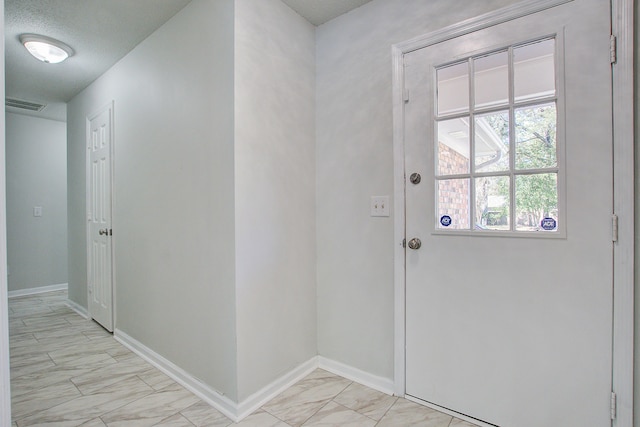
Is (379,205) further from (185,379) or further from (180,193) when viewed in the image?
(185,379)

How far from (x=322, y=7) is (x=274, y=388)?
244 centimetres

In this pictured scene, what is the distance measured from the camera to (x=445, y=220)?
5.73ft

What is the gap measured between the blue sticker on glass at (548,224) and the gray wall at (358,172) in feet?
2.51

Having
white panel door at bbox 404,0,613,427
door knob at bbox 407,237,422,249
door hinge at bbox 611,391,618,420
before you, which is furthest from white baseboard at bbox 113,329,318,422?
door hinge at bbox 611,391,618,420

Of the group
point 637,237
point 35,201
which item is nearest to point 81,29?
point 35,201

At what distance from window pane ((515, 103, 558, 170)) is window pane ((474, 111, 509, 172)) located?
0.05 m

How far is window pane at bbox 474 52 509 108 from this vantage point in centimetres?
Answer: 159

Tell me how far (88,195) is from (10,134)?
2027 mm

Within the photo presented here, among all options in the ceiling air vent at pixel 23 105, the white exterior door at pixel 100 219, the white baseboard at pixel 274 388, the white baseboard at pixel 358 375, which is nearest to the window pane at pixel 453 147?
the white baseboard at pixel 358 375

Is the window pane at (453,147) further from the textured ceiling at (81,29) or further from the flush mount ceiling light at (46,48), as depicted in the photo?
the flush mount ceiling light at (46,48)

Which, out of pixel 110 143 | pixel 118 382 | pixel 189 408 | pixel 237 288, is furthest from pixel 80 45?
pixel 189 408

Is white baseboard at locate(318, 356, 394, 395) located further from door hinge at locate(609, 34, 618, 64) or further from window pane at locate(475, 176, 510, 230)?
door hinge at locate(609, 34, 618, 64)

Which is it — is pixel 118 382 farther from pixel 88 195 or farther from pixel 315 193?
pixel 88 195

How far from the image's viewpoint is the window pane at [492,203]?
1.58 metres
